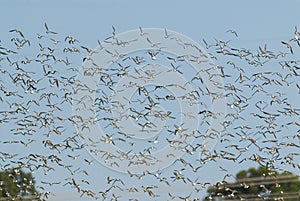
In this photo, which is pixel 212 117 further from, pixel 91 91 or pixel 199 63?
pixel 91 91

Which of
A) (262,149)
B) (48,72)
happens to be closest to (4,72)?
(48,72)

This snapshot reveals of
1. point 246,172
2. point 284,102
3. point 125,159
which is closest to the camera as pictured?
point 284,102

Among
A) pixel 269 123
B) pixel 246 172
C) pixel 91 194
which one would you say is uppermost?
pixel 246 172

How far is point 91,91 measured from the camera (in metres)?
12.1

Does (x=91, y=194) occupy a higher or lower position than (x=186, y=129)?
lower

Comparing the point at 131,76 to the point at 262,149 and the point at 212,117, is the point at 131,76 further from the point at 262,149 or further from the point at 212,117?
the point at 262,149

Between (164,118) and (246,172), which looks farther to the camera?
(246,172)

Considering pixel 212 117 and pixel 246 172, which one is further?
pixel 246 172

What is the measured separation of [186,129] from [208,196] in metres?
0.95

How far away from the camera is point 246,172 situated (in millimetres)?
29750

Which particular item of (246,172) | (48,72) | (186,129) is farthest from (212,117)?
(246,172)

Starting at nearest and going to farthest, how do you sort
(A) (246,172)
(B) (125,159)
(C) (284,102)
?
(C) (284,102) → (B) (125,159) → (A) (246,172)

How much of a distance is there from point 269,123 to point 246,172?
18.4 meters

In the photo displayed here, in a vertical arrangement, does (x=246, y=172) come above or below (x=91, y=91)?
above
